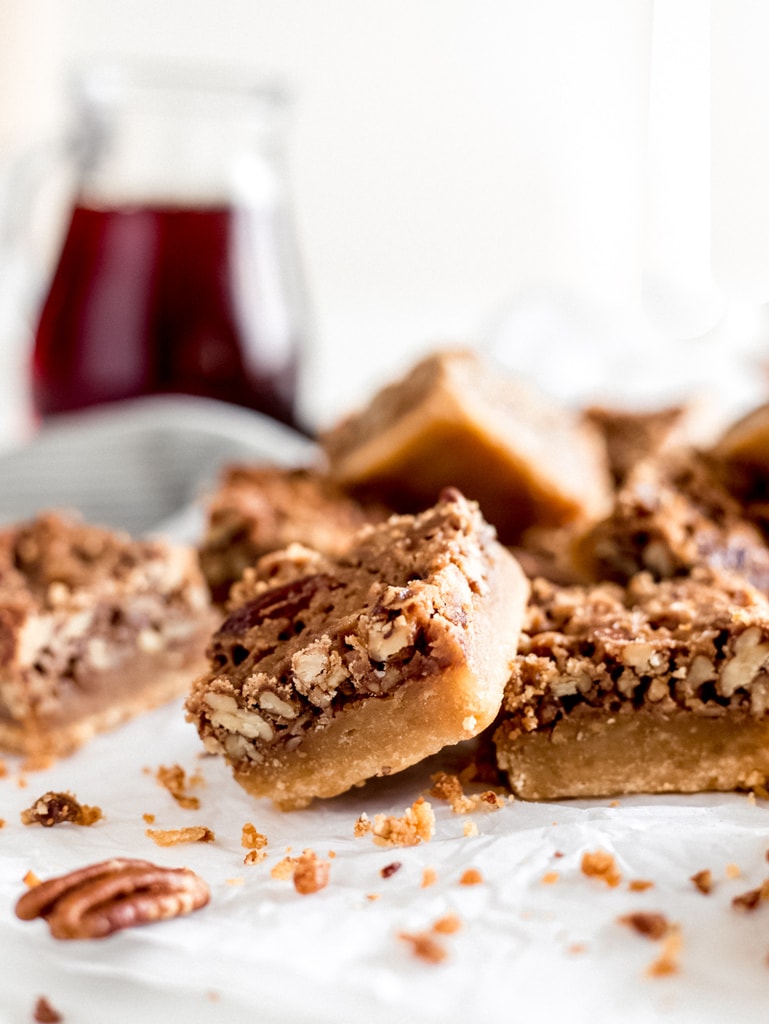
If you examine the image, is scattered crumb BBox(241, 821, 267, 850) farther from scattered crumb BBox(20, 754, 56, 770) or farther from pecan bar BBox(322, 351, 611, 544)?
pecan bar BBox(322, 351, 611, 544)

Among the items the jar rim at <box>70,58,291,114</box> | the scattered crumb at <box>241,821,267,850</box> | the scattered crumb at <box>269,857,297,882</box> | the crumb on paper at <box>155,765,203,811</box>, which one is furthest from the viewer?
the jar rim at <box>70,58,291,114</box>

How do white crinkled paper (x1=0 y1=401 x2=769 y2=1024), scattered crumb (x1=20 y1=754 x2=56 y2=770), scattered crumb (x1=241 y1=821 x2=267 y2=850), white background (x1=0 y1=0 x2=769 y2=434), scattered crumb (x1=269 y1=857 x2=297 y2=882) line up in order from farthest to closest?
white background (x1=0 y1=0 x2=769 y2=434), scattered crumb (x1=20 y1=754 x2=56 y2=770), scattered crumb (x1=241 y1=821 x2=267 y2=850), scattered crumb (x1=269 y1=857 x2=297 y2=882), white crinkled paper (x1=0 y1=401 x2=769 y2=1024)

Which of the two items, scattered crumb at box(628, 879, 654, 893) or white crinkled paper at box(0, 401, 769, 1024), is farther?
scattered crumb at box(628, 879, 654, 893)

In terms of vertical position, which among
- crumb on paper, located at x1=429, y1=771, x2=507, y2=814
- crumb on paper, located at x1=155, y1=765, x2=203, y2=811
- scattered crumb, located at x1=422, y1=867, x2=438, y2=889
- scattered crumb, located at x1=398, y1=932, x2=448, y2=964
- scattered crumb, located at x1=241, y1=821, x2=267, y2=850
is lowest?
crumb on paper, located at x1=155, y1=765, x2=203, y2=811

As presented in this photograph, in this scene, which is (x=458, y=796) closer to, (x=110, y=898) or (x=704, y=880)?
(x=704, y=880)

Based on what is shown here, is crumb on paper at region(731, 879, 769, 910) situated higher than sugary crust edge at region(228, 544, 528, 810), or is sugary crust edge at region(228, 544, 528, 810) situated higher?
sugary crust edge at region(228, 544, 528, 810)

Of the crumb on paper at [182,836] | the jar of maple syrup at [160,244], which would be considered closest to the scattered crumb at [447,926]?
the crumb on paper at [182,836]

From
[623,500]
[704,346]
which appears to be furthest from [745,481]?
[704,346]

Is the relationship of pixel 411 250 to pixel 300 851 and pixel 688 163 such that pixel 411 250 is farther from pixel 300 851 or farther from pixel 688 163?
pixel 300 851

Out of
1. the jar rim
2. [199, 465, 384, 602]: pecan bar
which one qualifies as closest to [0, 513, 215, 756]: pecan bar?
[199, 465, 384, 602]: pecan bar
